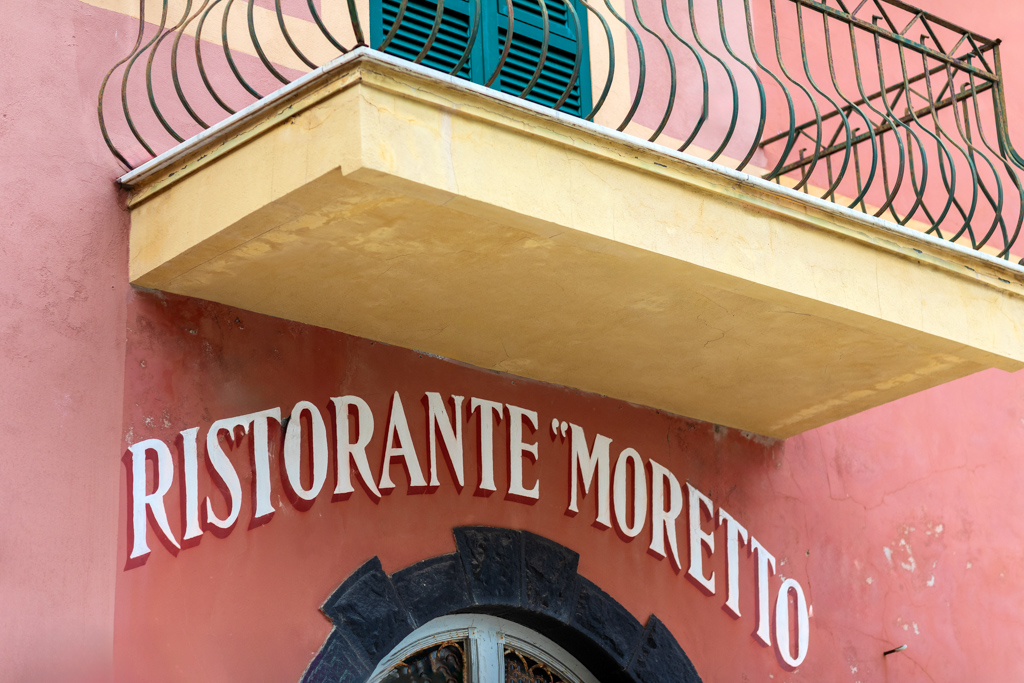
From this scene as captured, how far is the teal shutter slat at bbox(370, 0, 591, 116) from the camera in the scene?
18.8 feet

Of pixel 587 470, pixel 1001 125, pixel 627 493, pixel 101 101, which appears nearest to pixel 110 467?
pixel 101 101

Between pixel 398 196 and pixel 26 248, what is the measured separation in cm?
134

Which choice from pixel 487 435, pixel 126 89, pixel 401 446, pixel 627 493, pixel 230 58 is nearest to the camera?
pixel 230 58

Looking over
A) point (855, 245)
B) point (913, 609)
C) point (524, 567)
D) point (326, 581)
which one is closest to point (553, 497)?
point (524, 567)

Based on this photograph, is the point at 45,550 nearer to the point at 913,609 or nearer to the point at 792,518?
the point at 792,518

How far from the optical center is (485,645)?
5.36 meters

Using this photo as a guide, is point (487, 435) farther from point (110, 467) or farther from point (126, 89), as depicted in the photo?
point (126, 89)

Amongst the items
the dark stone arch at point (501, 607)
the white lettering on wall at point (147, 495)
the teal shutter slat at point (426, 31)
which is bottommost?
the dark stone arch at point (501, 607)

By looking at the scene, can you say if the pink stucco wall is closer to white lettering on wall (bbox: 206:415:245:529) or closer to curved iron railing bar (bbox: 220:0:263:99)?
white lettering on wall (bbox: 206:415:245:529)

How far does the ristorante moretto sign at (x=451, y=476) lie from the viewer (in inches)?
181

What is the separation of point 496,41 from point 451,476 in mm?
1929

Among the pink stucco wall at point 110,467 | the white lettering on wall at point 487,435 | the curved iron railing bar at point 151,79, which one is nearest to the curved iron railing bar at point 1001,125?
the pink stucco wall at point 110,467

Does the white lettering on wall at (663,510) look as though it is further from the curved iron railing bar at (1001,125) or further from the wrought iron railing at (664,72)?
the curved iron railing bar at (1001,125)

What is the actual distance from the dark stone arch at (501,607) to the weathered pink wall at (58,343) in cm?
85
